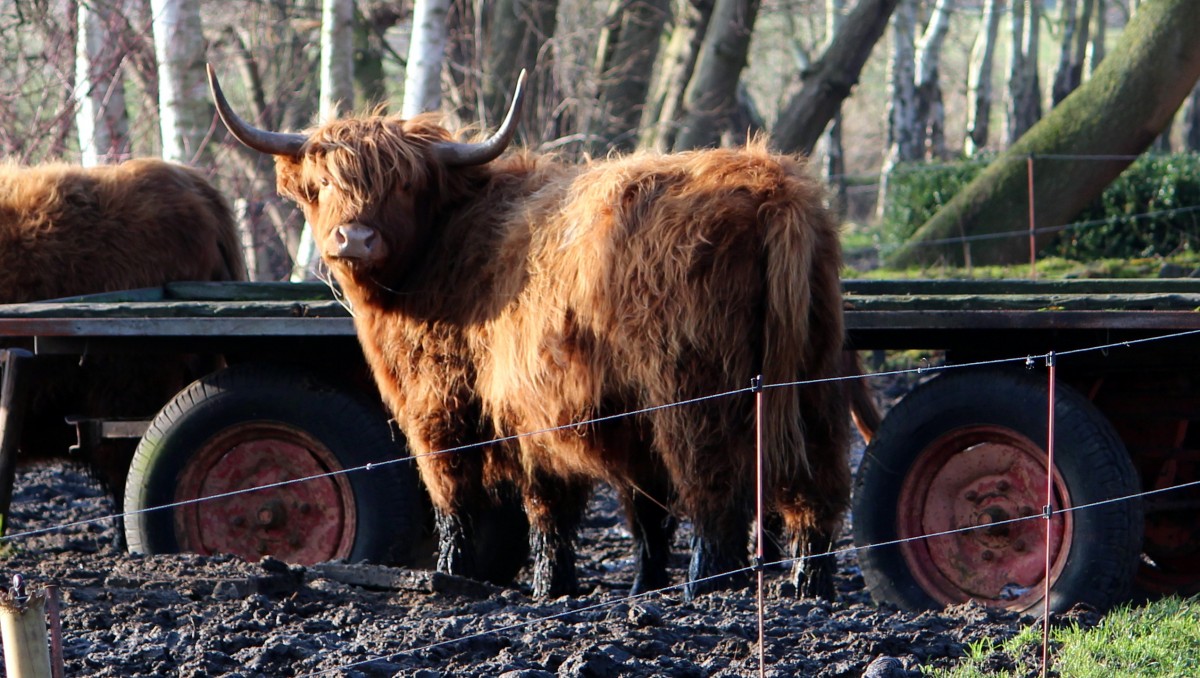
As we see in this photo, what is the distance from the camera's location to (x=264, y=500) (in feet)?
22.2

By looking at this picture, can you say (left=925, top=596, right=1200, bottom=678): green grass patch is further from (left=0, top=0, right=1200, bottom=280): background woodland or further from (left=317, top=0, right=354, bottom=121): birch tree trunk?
(left=317, top=0, right=354, bottom=121): birch tree trunk

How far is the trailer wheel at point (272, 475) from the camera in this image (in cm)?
662

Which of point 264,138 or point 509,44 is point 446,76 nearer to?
point 509,44

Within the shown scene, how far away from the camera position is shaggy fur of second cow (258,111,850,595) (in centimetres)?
523

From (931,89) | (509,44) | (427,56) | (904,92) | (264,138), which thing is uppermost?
(931,89)

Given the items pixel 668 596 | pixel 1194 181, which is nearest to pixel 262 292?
pixel 668 596

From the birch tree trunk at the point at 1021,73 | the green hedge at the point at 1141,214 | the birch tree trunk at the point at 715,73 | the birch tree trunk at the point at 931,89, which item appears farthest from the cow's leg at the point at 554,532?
the birch tree trunk at the point at 1021,73

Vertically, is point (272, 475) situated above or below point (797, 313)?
below

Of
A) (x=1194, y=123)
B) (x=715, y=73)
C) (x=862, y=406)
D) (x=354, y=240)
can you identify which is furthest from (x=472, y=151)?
(x=1194, y=123)

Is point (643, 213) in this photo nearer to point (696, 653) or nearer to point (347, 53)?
point (696, 653)

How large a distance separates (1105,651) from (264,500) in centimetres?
397

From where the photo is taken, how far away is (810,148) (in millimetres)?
13742

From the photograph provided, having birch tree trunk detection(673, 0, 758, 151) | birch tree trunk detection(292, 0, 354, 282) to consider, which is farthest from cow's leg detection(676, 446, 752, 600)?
birch tree trunk detection(673, 0, 758, 151)

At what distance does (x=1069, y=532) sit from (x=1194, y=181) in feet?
36.1
